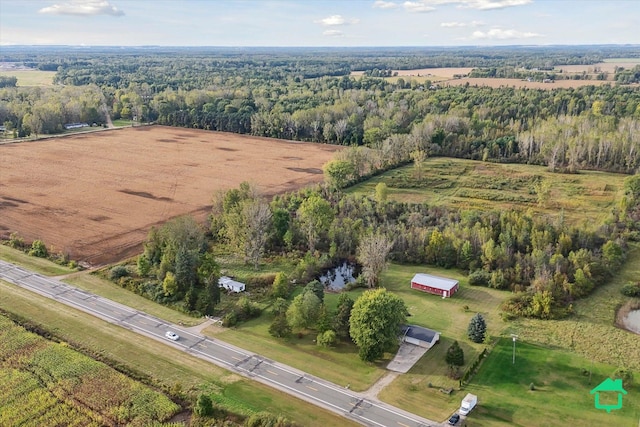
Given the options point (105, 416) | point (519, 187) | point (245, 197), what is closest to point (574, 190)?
point (519, 187)

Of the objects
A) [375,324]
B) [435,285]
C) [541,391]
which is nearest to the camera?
[541,391]

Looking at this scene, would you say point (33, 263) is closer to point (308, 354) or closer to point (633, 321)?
point (308, 354)

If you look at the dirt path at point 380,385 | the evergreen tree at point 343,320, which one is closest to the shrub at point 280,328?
the evergreen tree at point 343,320

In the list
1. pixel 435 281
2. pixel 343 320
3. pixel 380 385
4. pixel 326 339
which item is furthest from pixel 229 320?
pixel 435 281

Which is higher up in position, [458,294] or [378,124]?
[378,124]

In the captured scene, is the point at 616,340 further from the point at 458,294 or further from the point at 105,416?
the point at 105,416

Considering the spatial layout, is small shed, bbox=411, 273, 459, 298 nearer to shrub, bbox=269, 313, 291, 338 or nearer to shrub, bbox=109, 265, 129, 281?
shrub, bbox=269, 313, 291, 338
